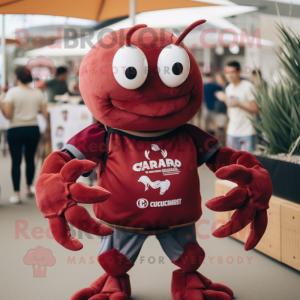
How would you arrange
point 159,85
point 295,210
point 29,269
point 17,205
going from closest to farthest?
point 159,85, point 295,210, point 29,269, point 17,205

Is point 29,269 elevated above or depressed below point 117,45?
below

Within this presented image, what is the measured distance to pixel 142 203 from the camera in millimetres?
1823

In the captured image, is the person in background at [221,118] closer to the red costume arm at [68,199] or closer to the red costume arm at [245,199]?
the red costume arm at [245,199]

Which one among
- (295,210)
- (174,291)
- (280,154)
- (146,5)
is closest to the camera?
(174,291)

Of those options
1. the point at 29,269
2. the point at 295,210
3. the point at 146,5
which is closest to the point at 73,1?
the point at 146,5

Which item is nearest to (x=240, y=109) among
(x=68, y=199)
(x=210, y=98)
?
(x=210, y=98)

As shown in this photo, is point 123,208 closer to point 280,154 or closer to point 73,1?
point 280,154

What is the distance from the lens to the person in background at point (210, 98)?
625 centimetres

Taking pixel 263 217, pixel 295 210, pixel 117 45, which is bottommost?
pixel 295 210

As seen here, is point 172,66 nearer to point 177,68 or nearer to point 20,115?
point 177,68

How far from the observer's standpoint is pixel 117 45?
1.80 m

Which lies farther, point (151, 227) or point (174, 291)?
point (174, 291)

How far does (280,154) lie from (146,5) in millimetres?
2681

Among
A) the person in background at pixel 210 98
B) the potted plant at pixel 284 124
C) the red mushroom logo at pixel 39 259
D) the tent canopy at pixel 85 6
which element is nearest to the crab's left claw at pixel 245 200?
the potted plant at pixel 284 124
